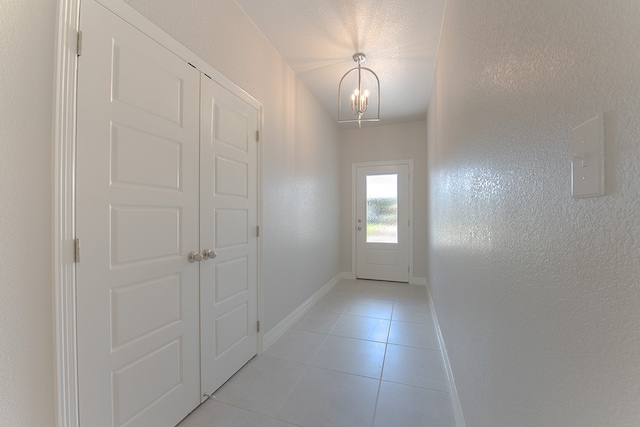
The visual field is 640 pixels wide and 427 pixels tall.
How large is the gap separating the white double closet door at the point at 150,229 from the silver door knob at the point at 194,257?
16 mm

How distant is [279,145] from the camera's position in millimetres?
2621

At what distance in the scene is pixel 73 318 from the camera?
105 cm

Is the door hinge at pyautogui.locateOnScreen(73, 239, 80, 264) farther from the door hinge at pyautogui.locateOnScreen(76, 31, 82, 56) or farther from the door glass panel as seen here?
the door glass panel

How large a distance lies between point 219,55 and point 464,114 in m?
1.62

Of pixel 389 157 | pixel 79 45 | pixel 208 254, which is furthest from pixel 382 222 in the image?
pixel 79 45

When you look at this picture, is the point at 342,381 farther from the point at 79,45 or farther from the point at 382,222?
the point at 382,222

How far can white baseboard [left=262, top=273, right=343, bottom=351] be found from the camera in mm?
2344

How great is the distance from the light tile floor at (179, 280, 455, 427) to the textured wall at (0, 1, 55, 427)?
0.86m

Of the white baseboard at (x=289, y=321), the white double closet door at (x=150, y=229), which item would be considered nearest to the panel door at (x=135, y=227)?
the white double closet door at (x=150, y=229)

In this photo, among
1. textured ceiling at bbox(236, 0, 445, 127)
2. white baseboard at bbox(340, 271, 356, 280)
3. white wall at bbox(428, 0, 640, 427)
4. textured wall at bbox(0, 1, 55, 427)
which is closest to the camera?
white wall at bbox(428, 0, 640, 427)

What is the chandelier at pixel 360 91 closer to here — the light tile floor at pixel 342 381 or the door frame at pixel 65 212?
the door frame at pixel 65 212

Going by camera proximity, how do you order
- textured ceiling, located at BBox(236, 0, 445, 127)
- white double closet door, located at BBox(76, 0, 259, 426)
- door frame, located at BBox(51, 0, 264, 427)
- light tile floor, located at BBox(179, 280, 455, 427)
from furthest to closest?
1. textured ceiling, located at BBox(236, 0, 445, 127)
2. light tile floor, located at BBox(179, 280, 455, 427)
3. white double closet door, located at BBox(76, 0, 259, 426)
4. door frame, located at BBox(51, 0, 264, 427)

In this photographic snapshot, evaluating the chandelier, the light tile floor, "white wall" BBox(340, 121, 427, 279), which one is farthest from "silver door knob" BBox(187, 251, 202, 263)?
"white wall" BBox(340, 121, 427, 279)

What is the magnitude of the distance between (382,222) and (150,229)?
3764 mm
